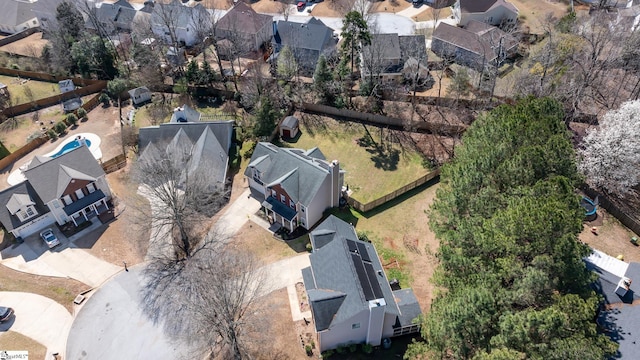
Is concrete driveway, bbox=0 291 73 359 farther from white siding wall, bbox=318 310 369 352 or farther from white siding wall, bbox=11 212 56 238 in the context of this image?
white siding wall, bbox=318 310 369 352

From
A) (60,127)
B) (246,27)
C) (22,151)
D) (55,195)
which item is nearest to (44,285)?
(55,195)

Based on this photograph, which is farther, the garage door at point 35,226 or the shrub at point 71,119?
the shrub at point 71,119

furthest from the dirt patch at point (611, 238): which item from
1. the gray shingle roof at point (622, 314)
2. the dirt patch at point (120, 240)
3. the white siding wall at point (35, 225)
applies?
the white siding wall at point (35, 225)

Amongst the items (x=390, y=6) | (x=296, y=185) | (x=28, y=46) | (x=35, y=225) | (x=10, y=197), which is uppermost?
(x=28, y=46)

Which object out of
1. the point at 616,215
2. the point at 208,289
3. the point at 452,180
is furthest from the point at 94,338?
the point at 616,215

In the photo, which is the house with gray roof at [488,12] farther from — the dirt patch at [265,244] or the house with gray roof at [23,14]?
the house with gray roof at [23,14]

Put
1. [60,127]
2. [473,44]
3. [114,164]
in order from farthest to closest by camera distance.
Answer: [473,44] < [60,127] < [114,164]

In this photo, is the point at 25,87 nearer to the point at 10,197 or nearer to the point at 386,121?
the point at 10,197
